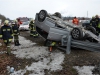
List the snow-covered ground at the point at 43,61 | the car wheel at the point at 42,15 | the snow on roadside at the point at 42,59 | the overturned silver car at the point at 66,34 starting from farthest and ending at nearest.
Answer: the car wheel at the point at 42,15
the overturned silver car at the point at 66,34
the snow on roadside at the point at 42,59
the snow-covered ground at the point at 43,61

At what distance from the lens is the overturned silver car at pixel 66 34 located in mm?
6490

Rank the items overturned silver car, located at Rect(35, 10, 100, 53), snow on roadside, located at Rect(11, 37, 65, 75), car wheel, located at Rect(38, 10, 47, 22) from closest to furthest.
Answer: snow on roadside, located at Rect(11, 37, 65, 75)
overturned silver car, located at Rect(35, 10, 100, 53)
car wheel, located at Rect(38, 10, 47, 22)

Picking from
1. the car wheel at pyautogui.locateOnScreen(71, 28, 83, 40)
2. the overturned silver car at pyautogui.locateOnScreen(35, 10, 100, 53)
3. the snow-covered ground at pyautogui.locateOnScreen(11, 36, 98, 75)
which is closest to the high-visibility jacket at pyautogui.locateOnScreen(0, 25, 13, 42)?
the snow-covered ground at pyautogui.locateOnScreen(11, 36, 98, 75)

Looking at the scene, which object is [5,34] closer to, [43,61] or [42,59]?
[42,59]

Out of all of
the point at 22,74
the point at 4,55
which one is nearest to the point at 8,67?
the point at 22,74

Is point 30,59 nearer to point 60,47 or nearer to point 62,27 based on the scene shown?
point 60,47

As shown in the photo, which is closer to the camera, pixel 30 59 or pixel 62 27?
pixel 30 59

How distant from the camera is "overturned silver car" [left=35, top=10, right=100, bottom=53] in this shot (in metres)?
6.49

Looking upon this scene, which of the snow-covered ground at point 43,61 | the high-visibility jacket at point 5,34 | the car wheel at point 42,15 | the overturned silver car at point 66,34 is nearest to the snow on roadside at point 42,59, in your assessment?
the snow-covered ground at point 43,61

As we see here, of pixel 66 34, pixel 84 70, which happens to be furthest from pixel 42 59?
pixel 84 70

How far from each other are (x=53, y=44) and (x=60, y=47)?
1.11 feet

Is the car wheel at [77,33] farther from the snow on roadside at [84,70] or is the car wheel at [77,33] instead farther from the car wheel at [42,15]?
the car wheel at [42,15]

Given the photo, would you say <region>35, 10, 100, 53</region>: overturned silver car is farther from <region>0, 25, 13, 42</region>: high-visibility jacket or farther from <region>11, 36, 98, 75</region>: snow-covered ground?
<region>0, 25, 13, 42</region>: high-visibility jacket

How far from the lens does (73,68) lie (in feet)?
17.5
